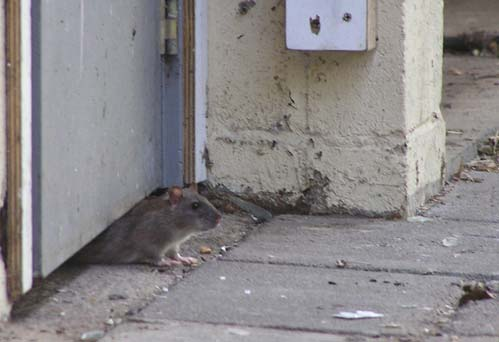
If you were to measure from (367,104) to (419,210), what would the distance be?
2.10 feet

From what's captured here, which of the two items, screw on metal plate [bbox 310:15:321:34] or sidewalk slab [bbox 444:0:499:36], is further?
sidewalk slab [bbox 444:0:499:36]

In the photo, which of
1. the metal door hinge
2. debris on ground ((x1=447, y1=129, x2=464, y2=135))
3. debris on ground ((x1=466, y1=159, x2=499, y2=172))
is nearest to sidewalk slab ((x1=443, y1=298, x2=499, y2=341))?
the metal door hinge

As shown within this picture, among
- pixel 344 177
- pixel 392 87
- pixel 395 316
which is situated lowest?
pixel 395 316

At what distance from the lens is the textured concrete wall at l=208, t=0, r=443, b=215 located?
5.64m

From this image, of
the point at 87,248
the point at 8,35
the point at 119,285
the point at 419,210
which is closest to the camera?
the point at 8,35

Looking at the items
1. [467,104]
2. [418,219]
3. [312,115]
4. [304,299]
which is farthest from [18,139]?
[467,104]

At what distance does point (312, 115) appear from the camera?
5754mm

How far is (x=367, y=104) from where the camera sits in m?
5.66

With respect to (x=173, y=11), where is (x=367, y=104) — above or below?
below

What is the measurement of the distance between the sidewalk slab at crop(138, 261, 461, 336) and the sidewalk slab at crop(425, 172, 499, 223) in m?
1.10

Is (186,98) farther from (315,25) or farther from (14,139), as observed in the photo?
(14,139)

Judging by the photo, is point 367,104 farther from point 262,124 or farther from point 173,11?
point 173,11

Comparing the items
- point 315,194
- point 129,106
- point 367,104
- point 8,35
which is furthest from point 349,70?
point 8,35

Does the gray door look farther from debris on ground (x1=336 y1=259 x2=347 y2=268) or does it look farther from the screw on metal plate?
debris on ground (x1=336 y1=259 x2=347 y2=268)
